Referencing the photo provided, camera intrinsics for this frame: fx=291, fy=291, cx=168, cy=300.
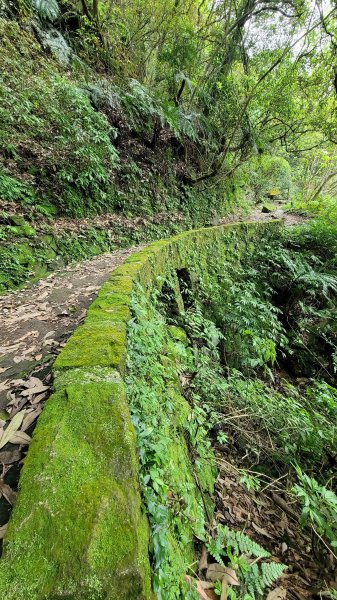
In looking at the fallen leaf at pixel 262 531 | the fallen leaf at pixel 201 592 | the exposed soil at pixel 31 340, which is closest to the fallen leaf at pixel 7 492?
the exposed soil at pixel 31 340

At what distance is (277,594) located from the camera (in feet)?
6.59

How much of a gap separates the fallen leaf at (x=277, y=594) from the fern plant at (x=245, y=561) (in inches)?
3.0

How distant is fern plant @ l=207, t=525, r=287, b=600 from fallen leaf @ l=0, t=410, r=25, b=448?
1456 mm

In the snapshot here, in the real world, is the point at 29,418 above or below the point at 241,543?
above

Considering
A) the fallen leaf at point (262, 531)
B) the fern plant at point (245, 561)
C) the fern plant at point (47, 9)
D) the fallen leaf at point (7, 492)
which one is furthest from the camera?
the fern plant at point (47, 9)

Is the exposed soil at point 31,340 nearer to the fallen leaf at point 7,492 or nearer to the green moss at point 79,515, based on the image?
the fallen leaf at point 7,492

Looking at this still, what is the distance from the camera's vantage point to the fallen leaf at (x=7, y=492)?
113cm

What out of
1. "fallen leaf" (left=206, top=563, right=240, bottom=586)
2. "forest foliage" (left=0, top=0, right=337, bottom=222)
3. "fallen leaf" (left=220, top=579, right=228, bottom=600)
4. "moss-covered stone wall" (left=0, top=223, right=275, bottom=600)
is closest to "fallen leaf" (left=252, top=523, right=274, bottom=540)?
"fallen leaf" (left=206, top=563, right=240, bottom=586)

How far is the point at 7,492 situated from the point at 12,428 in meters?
0.34

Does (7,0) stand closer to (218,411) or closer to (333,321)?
(218,411)

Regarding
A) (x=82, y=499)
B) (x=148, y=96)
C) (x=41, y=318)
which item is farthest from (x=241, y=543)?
(x=148, y=96)

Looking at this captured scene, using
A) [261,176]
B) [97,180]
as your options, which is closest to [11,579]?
[97,180]

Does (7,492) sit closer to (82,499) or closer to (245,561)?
(82,499)

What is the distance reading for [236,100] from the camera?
912cm
